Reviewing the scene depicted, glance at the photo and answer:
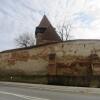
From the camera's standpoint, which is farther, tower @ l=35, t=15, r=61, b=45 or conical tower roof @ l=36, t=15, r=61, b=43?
tower @ l=35, t=15, r=61, b=45

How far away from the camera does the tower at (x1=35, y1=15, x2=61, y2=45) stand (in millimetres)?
55656

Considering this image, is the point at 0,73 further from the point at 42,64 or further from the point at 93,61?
the point at 93,61

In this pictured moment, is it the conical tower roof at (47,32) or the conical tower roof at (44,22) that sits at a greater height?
the conical tower roof at (44,22)

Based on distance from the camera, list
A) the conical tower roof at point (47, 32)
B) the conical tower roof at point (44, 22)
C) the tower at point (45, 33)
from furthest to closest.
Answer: the conical tower roof at point (44, 22), the tower at point (45, 33), the conical tower roof at point (47, 32)

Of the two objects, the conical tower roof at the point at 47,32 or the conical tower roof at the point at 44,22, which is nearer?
the conical tower roof at the point at 47,32

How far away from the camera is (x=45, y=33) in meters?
56.7

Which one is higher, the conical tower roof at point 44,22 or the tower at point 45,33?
the conical tower roof at point 44,22

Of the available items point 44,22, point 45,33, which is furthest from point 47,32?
point 44,22

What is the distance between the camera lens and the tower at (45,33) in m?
55.7

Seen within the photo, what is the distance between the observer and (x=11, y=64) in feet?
123

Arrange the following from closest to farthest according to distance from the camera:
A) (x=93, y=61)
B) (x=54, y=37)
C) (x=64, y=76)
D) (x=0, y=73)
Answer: (x=93, y=61) → (x=64, y=76) → (x=0, y=73) → (x=54, y=37)

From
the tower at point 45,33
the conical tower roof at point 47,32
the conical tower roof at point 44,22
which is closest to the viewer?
the conical tower roof at point 47,32

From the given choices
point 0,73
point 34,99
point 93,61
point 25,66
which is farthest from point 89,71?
point 0,73

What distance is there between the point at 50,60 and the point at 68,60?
2401mm
